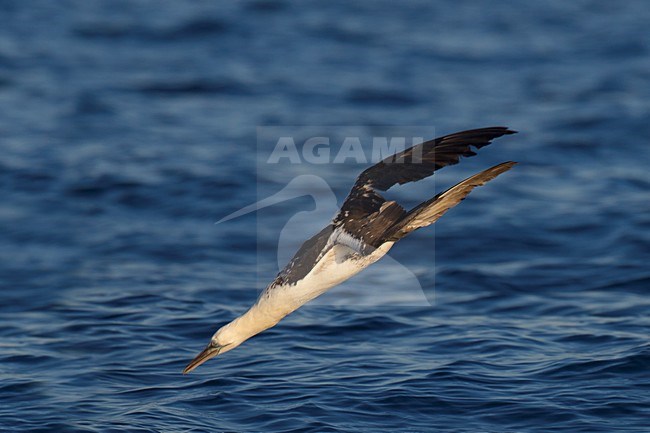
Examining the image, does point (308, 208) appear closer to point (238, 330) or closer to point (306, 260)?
point (238, 330)

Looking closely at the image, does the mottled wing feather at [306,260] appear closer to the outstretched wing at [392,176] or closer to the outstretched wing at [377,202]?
the outstretched wing at [377,202]

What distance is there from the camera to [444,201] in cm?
732

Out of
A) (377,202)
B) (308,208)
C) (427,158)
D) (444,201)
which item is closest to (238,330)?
(377,202)

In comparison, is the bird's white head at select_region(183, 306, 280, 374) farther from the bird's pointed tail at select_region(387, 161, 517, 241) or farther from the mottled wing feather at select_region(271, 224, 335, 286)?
the bird's pointed tail at select_region(387, 161, 517, 241)

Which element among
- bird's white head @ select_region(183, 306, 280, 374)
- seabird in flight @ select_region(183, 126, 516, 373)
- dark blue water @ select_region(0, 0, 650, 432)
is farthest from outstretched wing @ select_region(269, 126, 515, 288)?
dark blue water @ select_region(0, 0, 650, 432)

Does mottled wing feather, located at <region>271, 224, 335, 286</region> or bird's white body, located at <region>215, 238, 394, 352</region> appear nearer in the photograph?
bird's white body, located at <region>215, 238, 394, 352</region>

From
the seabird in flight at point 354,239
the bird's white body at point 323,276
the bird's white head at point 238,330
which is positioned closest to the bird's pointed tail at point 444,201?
the seabird in flight at point 354,239

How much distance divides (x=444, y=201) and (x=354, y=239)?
3.97ft

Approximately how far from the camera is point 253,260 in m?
13.8

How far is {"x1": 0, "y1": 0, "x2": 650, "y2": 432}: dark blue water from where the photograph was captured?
9828 millimetres

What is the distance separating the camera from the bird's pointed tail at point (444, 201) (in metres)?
7.24

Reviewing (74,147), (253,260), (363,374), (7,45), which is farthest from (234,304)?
(7,45)

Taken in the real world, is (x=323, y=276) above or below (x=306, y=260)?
below

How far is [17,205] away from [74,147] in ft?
6.87
